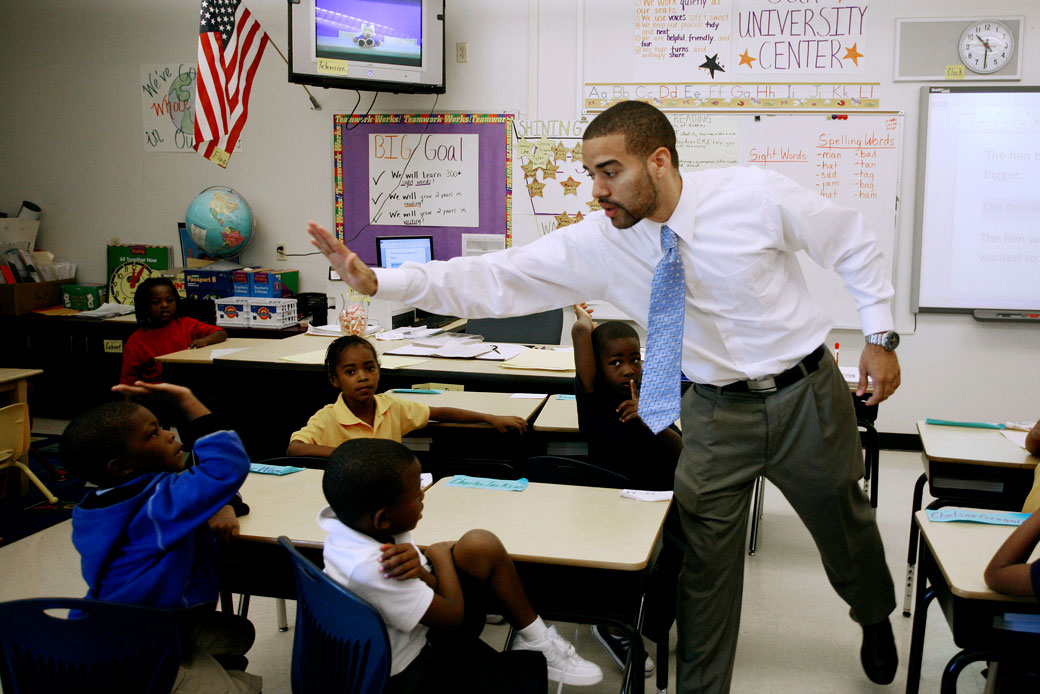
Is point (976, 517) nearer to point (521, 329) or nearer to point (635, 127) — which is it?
point (635, 127)

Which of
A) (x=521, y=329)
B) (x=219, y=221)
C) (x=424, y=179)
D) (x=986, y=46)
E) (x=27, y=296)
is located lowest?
(x=521, y=329)

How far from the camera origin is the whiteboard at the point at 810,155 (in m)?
4.68

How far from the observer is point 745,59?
479cm

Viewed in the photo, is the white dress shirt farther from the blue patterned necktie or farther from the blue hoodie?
the blue hoodie

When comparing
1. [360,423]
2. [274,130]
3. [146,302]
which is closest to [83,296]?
[274,130]

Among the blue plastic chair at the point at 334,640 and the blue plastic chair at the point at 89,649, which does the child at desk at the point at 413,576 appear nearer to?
the blue plastic chair at the point at 334,640

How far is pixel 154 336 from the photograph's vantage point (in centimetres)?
407

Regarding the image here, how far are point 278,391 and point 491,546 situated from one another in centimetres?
250

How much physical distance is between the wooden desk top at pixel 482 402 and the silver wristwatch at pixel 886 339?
1257mm

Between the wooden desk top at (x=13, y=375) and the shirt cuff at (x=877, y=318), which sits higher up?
the shirt cuff at (x=877, y=318)

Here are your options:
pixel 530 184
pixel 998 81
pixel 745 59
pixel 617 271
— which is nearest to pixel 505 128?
pixel 530 184

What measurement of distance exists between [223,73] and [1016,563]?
182 inches

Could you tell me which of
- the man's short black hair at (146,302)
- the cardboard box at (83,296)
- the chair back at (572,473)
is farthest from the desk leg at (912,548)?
the cardboard box at (83,296)

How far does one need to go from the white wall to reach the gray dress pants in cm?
320
